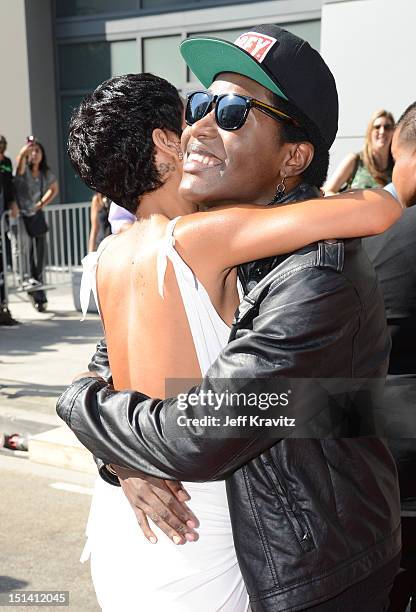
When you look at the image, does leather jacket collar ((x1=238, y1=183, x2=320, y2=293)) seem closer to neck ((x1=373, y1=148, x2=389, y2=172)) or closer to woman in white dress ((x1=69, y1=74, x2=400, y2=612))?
woman in white dress ((x1=69, y1=74, x2=400, y2=612))

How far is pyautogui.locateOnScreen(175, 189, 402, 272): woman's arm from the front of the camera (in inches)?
59.2

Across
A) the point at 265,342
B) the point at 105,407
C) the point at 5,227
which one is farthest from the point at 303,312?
the point at 5,227

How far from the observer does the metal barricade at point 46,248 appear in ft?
34.1

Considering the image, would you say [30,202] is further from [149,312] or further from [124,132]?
[149,312]

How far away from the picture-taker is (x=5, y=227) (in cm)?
1038

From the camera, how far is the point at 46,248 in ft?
40.0

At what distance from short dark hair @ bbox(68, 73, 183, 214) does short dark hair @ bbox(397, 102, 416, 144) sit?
99 cm

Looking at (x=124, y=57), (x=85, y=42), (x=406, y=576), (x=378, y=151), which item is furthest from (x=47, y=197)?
(x=406, y=576)

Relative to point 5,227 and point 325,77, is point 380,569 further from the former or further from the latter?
point 5,227

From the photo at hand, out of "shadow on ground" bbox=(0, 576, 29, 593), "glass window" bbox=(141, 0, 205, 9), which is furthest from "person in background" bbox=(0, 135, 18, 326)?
"shadow on ground" bbox=(0, 576, 29, 593)

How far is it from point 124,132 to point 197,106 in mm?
206

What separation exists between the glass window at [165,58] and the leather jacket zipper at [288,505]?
40.6 ft

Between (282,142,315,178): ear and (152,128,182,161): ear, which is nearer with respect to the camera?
(282,142,315,178): ear

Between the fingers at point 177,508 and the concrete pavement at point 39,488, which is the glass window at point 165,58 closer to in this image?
the concrete pavement at point 39,488
